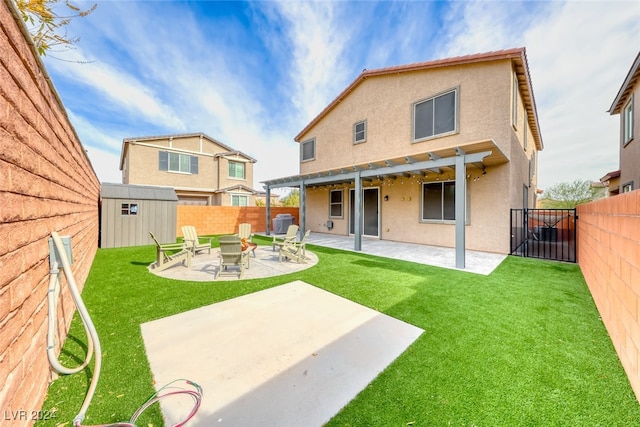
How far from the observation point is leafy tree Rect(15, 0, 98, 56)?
312cm

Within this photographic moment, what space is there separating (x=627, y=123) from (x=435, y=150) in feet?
35.4

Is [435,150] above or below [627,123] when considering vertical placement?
below

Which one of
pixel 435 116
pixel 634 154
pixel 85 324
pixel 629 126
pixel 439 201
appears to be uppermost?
pixel 435 116

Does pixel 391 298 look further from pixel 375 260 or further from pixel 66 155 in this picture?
pixel 66 155

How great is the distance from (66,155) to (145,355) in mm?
2796

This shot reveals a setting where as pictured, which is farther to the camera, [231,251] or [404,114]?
[404,114]

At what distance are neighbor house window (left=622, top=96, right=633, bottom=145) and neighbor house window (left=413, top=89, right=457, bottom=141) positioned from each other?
7.37 m

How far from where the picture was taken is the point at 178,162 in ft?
63.8

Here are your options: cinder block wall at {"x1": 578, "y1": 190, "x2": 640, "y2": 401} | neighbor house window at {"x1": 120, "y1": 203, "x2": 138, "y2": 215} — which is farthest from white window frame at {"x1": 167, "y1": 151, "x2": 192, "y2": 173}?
cinder block wall at {"x1": 578, "y1": 190, "x2": 640, "y2": 401}

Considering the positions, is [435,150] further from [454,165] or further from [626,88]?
[626,88]

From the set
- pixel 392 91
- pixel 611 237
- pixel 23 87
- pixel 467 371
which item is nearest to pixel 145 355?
pixel 23 87

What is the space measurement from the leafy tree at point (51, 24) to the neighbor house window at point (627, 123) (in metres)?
16.6

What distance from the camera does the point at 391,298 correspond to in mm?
4340

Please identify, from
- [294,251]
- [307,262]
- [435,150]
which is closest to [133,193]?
[294,251]
